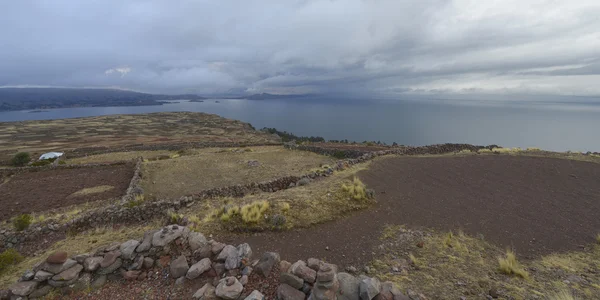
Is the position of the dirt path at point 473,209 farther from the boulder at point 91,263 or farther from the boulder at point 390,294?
the boulder at point 91,263

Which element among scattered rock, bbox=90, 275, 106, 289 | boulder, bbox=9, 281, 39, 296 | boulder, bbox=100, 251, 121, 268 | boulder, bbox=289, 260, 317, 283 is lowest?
scattered rock, bbox=90, 275, 106, 289

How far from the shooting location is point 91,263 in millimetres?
6480

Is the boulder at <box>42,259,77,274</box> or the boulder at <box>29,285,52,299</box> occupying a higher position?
the boulder at <box>42,259,77,274</box>

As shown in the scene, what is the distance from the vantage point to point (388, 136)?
124 m

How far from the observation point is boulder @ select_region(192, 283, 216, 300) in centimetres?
550

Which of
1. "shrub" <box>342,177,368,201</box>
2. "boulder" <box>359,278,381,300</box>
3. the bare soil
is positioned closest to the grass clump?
"boulder" <box>359,278,381,300</box>

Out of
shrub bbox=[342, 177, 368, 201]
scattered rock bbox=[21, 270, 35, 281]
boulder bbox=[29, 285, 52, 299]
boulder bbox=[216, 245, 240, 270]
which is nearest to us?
boulder bbox=[29, 285, 52, 299]

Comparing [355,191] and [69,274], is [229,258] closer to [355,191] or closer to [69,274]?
[69,274]

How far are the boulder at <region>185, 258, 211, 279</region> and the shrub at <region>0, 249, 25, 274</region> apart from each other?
20.7ft

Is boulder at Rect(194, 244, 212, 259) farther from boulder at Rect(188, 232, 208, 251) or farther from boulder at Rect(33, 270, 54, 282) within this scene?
boulder at Rect(33, 270, 54, 282)

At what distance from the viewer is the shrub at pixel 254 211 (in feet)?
31.6

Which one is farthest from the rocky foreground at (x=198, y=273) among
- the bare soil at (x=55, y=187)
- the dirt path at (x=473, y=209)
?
→ the bare soil at (x=55, y=187)

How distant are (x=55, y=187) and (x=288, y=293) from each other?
2068cm

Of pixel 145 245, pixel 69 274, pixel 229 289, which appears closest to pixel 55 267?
pixel 69 274
